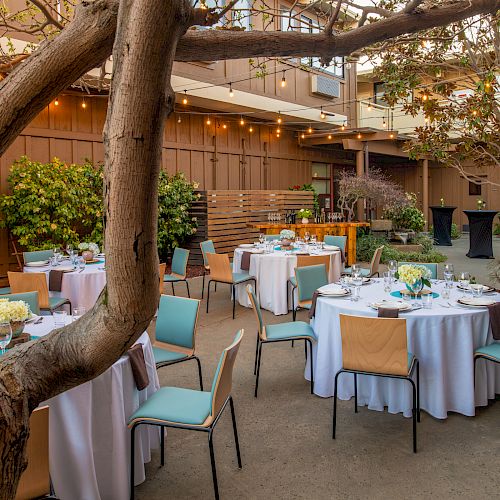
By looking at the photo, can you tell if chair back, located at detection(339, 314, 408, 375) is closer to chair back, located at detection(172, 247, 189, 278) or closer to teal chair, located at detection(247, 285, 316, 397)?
teal chair, located at detection(247, 285, 316, 397)

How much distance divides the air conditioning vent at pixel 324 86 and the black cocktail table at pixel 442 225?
492 centimetres

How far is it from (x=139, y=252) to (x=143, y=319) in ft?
0.52

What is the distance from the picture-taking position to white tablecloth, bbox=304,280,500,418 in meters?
3.78

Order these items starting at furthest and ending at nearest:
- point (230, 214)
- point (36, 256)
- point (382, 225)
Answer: point (382, 225), point (230, 214), point (36, 256)

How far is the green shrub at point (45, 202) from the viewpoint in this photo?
887cm

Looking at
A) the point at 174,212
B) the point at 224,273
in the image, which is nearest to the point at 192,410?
the point at 224,273

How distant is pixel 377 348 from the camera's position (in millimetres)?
3498

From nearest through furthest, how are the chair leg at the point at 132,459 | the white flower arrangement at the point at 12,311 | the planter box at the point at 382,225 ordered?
the chair leg at the point at 132,459 < the white flower arrangement at the point at 12,311 < the planter box at the point at 382,225

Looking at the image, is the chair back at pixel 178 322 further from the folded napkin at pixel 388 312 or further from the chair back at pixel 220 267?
the chair back at pixel 220 267

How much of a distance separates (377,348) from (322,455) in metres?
0.79

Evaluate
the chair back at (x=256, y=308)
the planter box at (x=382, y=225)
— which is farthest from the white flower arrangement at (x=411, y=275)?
the planter box at (x=382, y=225)

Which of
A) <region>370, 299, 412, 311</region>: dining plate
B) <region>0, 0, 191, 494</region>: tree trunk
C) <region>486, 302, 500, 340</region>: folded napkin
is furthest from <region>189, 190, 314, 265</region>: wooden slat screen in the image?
<region>0, 0, 191, 494</region>: tree trunk

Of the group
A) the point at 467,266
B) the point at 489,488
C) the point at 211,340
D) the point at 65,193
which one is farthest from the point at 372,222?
the point at 489,488

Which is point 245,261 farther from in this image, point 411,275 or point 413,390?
point 413,390
